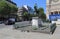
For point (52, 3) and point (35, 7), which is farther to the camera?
point (52, 3)

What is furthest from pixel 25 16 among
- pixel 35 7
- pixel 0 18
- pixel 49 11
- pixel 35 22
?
pixel 35 22

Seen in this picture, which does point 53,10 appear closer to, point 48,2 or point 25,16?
point 48,2

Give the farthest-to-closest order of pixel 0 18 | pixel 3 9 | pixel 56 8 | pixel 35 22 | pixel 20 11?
pixel 20 11
pixel 56 8
pixel 0 18
pixel 3 9
pixel 35 22

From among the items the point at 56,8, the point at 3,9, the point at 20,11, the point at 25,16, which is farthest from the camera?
the point at 20,11

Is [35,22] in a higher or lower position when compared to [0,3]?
lower

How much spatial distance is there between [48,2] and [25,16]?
65.3ft

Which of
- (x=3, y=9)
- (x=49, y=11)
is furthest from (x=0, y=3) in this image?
(x=49, y=11)

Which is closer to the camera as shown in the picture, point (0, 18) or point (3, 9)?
point (3, 9)

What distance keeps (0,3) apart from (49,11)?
31.9 m

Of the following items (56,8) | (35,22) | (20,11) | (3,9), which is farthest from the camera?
(20,11)

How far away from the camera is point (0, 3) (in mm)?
61938

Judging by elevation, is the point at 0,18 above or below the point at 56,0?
below

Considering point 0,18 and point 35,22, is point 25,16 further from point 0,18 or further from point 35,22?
point 35,22

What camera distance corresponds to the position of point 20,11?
4311 inches
